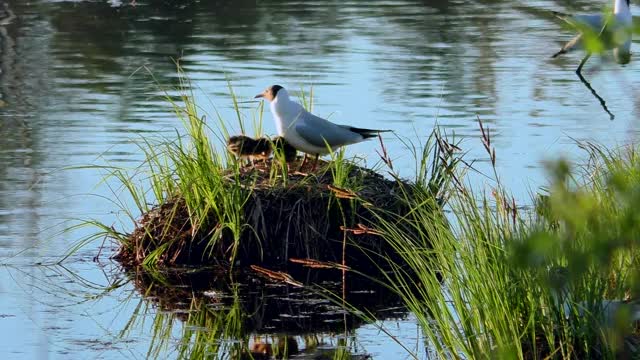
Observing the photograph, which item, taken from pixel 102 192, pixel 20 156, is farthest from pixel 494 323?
pixel 20 156

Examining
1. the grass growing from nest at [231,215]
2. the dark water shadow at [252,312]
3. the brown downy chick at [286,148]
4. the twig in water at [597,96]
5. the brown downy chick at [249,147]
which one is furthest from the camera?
the twig in water at [597,96]

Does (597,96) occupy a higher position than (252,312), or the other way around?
(597,96)

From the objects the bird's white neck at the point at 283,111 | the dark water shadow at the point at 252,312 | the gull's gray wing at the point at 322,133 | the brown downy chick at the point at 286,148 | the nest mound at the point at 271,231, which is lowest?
the dark water shadow at the point at 252,312

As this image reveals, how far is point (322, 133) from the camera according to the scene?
28.0ft

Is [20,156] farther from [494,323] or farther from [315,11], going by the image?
[315,11]

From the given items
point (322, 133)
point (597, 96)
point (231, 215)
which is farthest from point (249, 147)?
point (597, 96)

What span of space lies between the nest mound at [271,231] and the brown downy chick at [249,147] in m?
0.25

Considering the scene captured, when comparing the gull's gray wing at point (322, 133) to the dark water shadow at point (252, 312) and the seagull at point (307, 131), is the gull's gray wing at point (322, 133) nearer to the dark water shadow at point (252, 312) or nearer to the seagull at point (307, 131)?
the seagull at point (307, 131)

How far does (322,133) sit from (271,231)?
76cm

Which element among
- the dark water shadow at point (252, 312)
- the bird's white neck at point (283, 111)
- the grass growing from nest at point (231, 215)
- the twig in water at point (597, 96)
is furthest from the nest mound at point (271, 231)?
the twig in water at point (597, 96)

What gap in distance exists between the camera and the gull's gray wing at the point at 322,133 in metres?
8.51

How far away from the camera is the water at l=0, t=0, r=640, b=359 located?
7.41m

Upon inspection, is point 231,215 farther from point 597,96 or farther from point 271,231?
point 597,96

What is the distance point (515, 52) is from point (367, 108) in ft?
13.4
